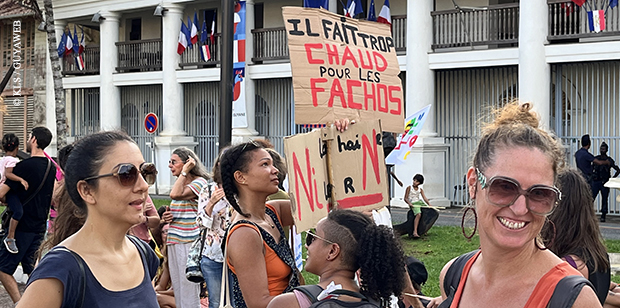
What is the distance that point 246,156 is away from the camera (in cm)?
399

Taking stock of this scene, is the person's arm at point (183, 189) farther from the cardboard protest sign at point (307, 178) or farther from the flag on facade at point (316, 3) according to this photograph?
the flag on facade at point (316, 3)

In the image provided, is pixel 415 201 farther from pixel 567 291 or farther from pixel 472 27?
pixel 567 291

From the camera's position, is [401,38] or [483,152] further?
[401,38]

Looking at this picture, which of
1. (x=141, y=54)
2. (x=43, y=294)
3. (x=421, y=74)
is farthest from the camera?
(x=141, y=54)

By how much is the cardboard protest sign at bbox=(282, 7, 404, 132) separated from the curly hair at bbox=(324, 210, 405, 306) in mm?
861

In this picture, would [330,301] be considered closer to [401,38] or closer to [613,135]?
[613,135]

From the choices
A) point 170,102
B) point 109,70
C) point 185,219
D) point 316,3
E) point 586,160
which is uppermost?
point 316,3

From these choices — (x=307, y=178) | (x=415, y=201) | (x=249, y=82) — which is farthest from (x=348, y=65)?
(x=249, y=82)

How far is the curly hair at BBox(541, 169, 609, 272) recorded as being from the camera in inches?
120

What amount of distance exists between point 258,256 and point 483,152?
62.1 inches

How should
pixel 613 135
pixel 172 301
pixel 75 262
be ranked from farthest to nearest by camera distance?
pixel 613 135 → pixel 172 301 → pixel 75 262

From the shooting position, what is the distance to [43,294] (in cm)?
231

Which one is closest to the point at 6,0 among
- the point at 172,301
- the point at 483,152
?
the point at 172,301

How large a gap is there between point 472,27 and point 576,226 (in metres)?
15.7
